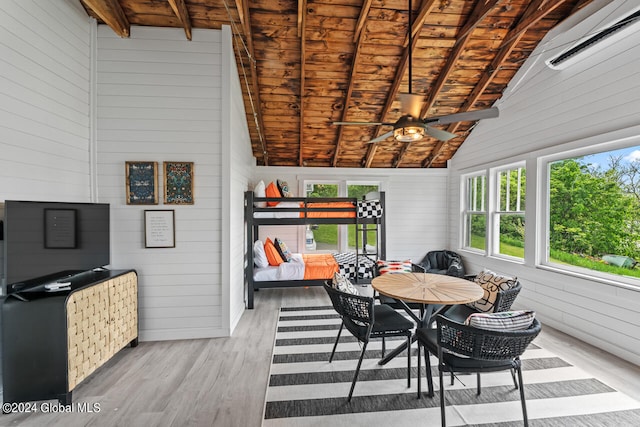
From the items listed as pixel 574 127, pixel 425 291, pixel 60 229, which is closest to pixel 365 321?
pixel 425 291

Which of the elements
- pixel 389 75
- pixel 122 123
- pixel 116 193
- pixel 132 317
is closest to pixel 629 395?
Result: pixel 389 75

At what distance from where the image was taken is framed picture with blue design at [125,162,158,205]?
3043 millimetres

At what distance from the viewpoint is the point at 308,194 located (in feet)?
19.6

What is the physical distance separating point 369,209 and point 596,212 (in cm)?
278

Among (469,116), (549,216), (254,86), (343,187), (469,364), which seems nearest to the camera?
(469,364)

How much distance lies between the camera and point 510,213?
14.6 ft

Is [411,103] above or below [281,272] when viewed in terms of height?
above

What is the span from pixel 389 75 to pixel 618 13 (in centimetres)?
238

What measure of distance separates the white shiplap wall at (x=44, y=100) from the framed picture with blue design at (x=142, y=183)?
0.40 metres

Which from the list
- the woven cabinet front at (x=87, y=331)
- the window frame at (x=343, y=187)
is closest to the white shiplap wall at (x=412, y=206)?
the window frame at (x=343, y=187)

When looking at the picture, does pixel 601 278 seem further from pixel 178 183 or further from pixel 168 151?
pixel 168 151

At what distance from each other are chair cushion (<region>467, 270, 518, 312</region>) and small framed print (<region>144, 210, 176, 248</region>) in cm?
332

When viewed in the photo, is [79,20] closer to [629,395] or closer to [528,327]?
[528,327]

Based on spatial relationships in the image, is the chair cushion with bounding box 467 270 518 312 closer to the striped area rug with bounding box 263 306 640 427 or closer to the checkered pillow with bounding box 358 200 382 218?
the striped area rug with bounding box 263 306 640 427
